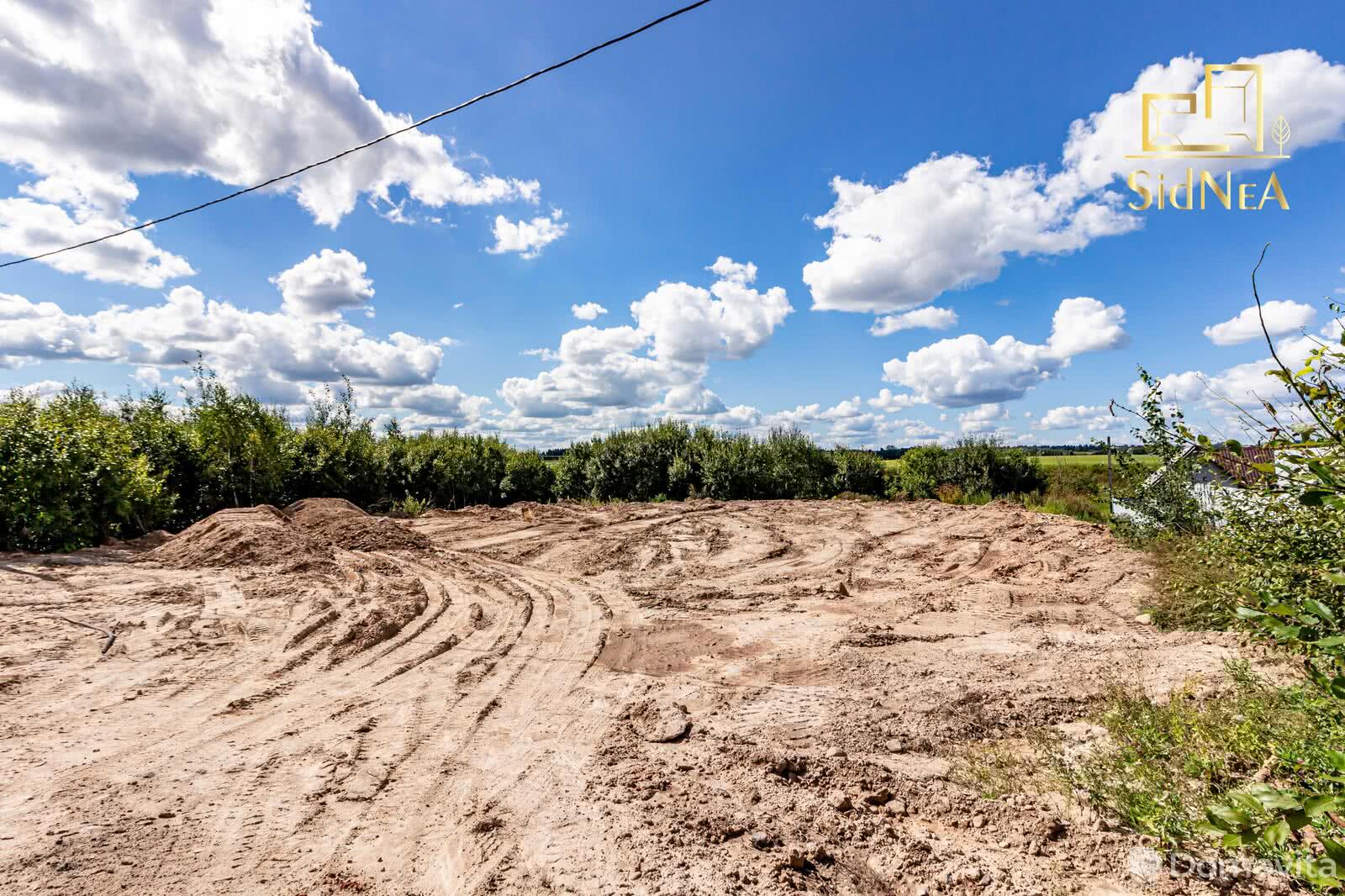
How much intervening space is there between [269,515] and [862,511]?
1563cm

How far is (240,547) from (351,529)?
8.90 feet

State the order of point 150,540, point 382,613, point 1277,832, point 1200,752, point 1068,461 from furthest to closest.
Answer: point 1068,461
point 150,540
point 382,613
point 1200,752
point 1277,832

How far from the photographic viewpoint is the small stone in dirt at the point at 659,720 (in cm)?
471

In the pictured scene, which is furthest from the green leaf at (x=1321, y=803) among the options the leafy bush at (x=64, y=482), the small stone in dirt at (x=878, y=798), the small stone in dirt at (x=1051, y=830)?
the leafy bush at (x=64, y=482)

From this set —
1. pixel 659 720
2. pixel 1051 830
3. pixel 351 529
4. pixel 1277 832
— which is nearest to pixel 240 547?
pixel 351 529

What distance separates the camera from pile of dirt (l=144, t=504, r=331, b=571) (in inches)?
399

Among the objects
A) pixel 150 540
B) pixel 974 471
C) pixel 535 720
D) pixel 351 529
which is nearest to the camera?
pixel 535 720

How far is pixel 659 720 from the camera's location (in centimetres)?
Answer: 496

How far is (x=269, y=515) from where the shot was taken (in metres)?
12.8

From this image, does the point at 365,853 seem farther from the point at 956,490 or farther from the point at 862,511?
the point at 956,490

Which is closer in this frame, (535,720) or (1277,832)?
(1277,832)

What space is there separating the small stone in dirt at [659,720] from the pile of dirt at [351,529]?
348 inches

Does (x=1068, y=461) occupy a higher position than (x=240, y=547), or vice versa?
(x=1068, y=461)

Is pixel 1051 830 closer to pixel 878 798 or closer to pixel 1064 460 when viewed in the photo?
pixel 878 798
